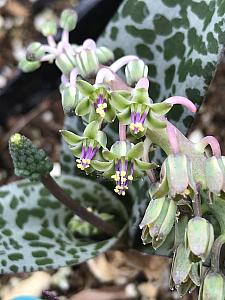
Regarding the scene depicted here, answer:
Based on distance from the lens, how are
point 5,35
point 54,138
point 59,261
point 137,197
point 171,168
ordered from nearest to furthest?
point 171,168 < point 59,261 < point 137,197 < point 54,138 < point 5,35

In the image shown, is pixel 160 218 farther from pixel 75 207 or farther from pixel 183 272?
pixel 75 207


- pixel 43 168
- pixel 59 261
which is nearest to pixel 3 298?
pixel 59 261

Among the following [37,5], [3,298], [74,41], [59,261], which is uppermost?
[37,5]

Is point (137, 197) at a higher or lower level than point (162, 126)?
lower

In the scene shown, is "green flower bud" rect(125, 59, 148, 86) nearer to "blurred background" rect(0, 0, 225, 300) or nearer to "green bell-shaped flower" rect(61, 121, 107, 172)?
"green bell-shaped flower" rect(61, 121, 107, 172)

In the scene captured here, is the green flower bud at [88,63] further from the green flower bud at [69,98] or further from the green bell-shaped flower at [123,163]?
the green bell-shaped flower at [123,163]

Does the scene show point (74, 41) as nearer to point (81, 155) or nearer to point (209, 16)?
point (209, 16)
